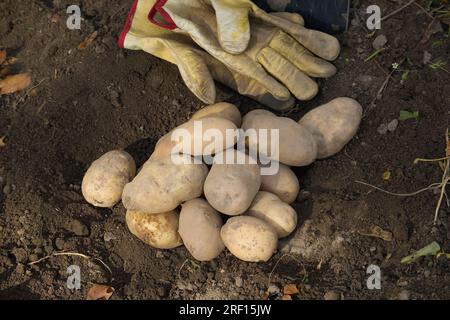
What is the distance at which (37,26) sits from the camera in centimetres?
290

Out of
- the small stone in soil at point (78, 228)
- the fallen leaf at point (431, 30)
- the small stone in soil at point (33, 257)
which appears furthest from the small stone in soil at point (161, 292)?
the fallen leaf at point (431, 30)

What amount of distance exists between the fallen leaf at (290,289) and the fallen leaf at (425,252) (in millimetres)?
391

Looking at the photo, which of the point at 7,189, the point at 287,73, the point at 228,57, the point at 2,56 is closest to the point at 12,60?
the point at 2,56

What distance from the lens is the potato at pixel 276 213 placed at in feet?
7.31

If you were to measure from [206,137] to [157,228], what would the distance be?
38cm

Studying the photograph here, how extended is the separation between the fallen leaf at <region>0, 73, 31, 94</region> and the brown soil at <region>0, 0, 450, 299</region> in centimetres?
4

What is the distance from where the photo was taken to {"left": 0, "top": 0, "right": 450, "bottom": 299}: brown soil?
2236 millimetres

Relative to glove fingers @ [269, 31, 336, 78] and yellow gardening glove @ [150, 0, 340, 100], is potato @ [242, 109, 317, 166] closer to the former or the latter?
yellow gardening glove @ [150, 0, 340, 100]

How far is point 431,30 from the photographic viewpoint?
8.61ft

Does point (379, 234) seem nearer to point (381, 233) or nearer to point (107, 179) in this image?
point (381, 233)

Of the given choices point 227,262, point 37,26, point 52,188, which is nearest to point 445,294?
point 227,262

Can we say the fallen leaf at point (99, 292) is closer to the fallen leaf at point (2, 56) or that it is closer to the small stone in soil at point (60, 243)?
the small stone in soil at point (60, 243)

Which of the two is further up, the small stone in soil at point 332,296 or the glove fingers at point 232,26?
the glove fingers at point 232,26

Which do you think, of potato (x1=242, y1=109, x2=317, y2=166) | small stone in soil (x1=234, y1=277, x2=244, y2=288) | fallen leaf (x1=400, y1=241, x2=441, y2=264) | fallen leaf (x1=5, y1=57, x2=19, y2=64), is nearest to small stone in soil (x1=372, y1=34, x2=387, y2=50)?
potato (x1=242, y1=109, x2=317, y2=166)
